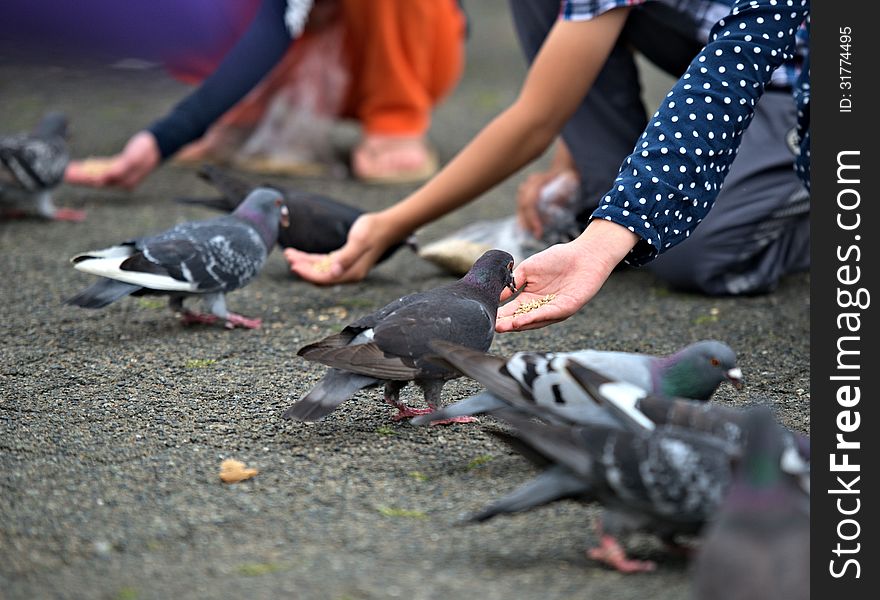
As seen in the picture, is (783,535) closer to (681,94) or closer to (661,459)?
(661,459)

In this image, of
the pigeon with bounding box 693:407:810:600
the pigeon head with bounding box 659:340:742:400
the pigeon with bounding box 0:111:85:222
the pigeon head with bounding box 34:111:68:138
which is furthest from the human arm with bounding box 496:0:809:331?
the pigeon head with bounding box 34:111:68:138

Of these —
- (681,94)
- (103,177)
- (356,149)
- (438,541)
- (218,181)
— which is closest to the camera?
(438,541)

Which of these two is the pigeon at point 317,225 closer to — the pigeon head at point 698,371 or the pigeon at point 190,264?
the pigeon at point 190,264

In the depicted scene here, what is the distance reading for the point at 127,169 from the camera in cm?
521

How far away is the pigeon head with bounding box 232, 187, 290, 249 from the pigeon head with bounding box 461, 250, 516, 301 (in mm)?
1124

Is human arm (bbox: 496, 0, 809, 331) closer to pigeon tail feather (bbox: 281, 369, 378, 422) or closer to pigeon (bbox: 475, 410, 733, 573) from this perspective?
pigeon tail feather (bbox: 281, 369, 378, 422)

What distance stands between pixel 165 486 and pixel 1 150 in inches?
112

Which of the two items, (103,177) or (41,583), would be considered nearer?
Result: (41,583)

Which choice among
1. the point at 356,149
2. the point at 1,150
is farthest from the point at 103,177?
the point at 356,149

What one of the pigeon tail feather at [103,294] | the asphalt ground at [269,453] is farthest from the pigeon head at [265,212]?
the pigeon tail feather at [103,294]

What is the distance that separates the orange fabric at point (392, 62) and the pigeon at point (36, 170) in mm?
1012

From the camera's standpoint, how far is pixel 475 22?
11.3 m

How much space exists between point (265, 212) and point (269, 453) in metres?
1.46

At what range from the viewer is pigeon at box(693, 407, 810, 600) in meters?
1.78
